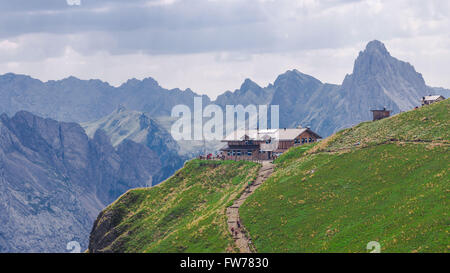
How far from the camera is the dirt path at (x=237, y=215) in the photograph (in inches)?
3425

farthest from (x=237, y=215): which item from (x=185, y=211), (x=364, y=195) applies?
(x=185, y=211)

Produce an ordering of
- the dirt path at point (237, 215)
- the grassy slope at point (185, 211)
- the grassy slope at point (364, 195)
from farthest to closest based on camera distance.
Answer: the grassy slope at point (185, 211) → the dirt path at point (237, 215) → the grassy slope at point (364, 195)

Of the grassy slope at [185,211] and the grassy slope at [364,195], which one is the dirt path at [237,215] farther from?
the grassy slope at [364,195]

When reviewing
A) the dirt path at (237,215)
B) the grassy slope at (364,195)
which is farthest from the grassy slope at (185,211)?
the grassy slope at (364,195)

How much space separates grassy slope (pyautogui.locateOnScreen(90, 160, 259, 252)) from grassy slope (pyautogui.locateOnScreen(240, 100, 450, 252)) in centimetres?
618

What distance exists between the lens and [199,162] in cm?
13925

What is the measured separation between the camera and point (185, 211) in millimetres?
117375

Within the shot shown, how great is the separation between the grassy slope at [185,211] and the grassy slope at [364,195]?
243 inches

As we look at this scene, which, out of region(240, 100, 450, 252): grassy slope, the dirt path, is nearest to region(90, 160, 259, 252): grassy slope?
the dirt path

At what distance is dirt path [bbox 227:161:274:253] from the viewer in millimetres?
87000

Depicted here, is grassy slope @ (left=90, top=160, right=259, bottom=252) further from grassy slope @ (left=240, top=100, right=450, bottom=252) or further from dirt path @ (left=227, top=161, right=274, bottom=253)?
grassy slope @ (left=240, top=100, right=450, bottom=252)

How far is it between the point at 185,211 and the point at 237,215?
870 inches

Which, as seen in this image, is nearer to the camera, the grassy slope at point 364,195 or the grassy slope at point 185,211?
the grassy slope at point 364,195
